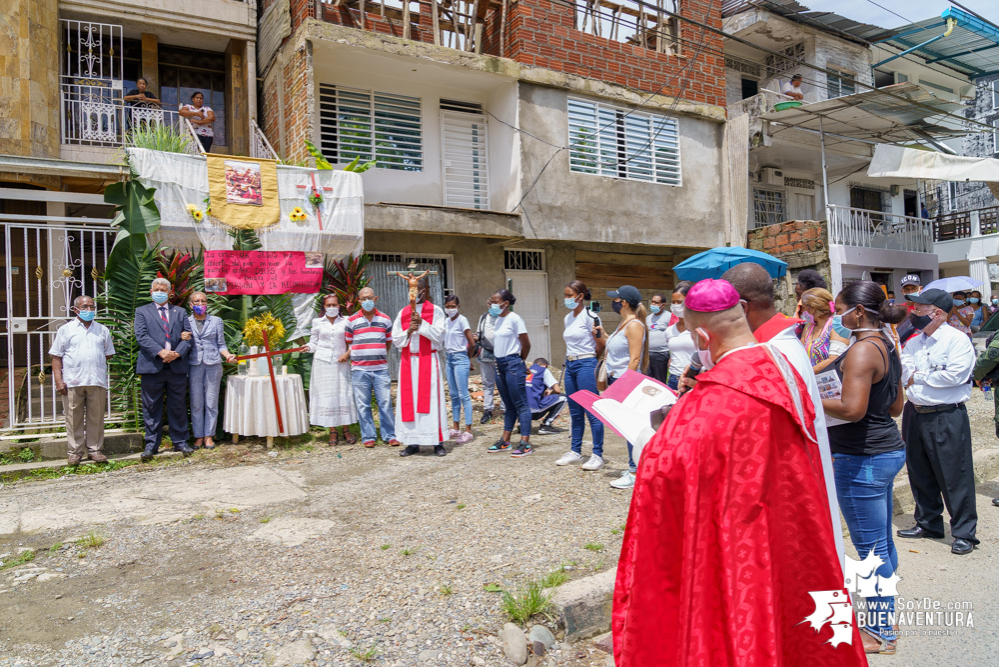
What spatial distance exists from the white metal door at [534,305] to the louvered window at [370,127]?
3.08 meters

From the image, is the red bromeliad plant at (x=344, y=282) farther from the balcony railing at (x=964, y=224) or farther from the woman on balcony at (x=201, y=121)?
the balcony railing at (x=964, y=224)

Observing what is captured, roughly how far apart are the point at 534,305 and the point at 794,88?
10.3 meters

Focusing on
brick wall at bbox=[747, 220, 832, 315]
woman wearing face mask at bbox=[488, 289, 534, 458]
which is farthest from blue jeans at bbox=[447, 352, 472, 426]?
brick wall at bbox=[747, 220, 832, 315]

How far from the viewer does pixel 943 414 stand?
4.68 m

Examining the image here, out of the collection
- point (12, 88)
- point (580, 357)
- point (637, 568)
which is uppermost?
point (12, 88)

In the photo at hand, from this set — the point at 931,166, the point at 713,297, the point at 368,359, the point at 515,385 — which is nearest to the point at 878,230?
the point at 931,166

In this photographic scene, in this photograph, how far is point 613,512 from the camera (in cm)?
530

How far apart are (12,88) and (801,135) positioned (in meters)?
16.6

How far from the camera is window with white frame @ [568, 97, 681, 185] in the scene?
13.2 metres

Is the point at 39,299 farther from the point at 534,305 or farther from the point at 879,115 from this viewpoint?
the point at 879,115

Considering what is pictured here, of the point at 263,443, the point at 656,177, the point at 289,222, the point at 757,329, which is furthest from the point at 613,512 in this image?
the point at 656,177

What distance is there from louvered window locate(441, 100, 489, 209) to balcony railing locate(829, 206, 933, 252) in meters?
9.56

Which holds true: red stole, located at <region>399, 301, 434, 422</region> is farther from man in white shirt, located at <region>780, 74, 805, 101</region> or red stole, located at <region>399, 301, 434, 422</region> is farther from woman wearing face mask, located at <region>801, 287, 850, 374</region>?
man in white shirt, located at <region>780, 74, 805, 101</region>

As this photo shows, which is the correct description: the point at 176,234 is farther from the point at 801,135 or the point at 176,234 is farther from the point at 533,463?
the point at 801,135
